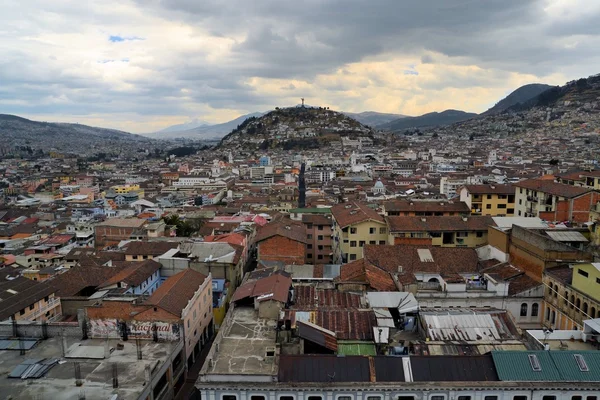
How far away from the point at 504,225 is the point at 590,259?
8.17 metres

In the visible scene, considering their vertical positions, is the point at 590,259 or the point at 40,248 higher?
the point at 590,259

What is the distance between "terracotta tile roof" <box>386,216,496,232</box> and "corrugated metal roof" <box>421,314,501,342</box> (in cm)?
1582

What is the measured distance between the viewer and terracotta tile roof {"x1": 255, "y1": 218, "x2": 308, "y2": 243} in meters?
38.3

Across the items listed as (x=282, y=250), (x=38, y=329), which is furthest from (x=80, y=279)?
(x=282, y=250)

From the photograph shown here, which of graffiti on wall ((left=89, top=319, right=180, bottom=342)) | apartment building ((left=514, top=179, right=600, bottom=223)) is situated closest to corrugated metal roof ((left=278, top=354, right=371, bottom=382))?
graffiti on wall ((left=89, top=319, right=180, bottom=342))

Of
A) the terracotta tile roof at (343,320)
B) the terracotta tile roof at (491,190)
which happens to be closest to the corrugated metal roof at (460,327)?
the terracotta tile roof at (343,320)

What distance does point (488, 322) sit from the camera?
19797 millimetres

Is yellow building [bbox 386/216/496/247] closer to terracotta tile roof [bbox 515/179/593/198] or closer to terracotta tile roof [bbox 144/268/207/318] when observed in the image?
terracotta tile roof [bbox 515/179/593/198]

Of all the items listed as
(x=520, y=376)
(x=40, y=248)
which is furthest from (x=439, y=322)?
(x=40, y=248)

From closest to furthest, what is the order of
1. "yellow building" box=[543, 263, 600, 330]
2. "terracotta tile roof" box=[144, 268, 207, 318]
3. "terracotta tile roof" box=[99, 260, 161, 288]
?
"yellow building" box=[543, 263, 600, 330]
"terracotta tile roof" box=[144, 268, 207, 318]
"terracotta tile roof" box=[99, 260, 161, 288]

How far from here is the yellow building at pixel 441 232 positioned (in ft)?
117

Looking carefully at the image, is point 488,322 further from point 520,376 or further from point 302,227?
point 302,227

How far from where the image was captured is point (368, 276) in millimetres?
27125

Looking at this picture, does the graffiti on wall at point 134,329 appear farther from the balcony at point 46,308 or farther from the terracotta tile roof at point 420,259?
the terracotta tile roof at point 420,259
